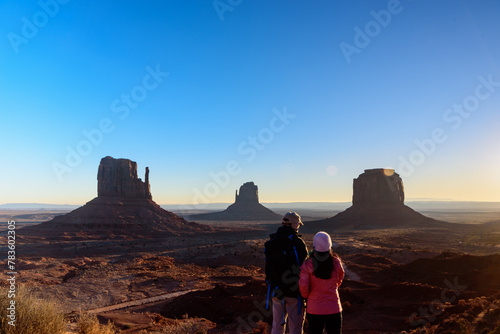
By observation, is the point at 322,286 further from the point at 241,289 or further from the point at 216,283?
the point at 216,283

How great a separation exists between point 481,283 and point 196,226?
64.7 metres

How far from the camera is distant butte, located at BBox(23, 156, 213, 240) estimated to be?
5356cm

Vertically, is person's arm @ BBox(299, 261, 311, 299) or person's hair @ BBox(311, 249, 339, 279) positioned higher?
person's hair @ BBox(311, 249, 339, 279)

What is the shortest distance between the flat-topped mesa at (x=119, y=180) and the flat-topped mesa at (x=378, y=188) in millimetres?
60425

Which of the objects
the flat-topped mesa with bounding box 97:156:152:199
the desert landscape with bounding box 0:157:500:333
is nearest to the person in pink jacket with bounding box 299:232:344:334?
the desert landscape with bounding box 0:157:500:333

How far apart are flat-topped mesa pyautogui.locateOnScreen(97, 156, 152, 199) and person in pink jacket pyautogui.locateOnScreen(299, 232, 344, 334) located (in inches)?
2904

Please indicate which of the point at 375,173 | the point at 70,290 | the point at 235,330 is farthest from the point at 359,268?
the point at 375,173

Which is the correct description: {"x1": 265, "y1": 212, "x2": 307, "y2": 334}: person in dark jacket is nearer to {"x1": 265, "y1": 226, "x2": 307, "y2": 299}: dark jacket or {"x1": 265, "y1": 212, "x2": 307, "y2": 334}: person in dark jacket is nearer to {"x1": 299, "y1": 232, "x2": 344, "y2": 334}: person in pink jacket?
{"x1": 265, "y1": 226, "x2": 307, "y2": 299}: dark jacket

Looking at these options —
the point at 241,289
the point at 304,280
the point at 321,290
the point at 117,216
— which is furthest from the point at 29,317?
the point at 117,216

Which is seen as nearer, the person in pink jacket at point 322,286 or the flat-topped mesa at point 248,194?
the person in pink jacket at point 322,286

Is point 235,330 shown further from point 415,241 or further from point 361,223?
point 361,223

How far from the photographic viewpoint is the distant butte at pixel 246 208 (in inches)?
5507

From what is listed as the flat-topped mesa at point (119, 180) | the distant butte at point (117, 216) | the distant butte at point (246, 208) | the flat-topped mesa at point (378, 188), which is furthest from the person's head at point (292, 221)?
the distant butte at point (246, 208)

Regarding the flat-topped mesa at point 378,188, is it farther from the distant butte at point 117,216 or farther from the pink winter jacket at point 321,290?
the pink winter jacket at point 321,290
